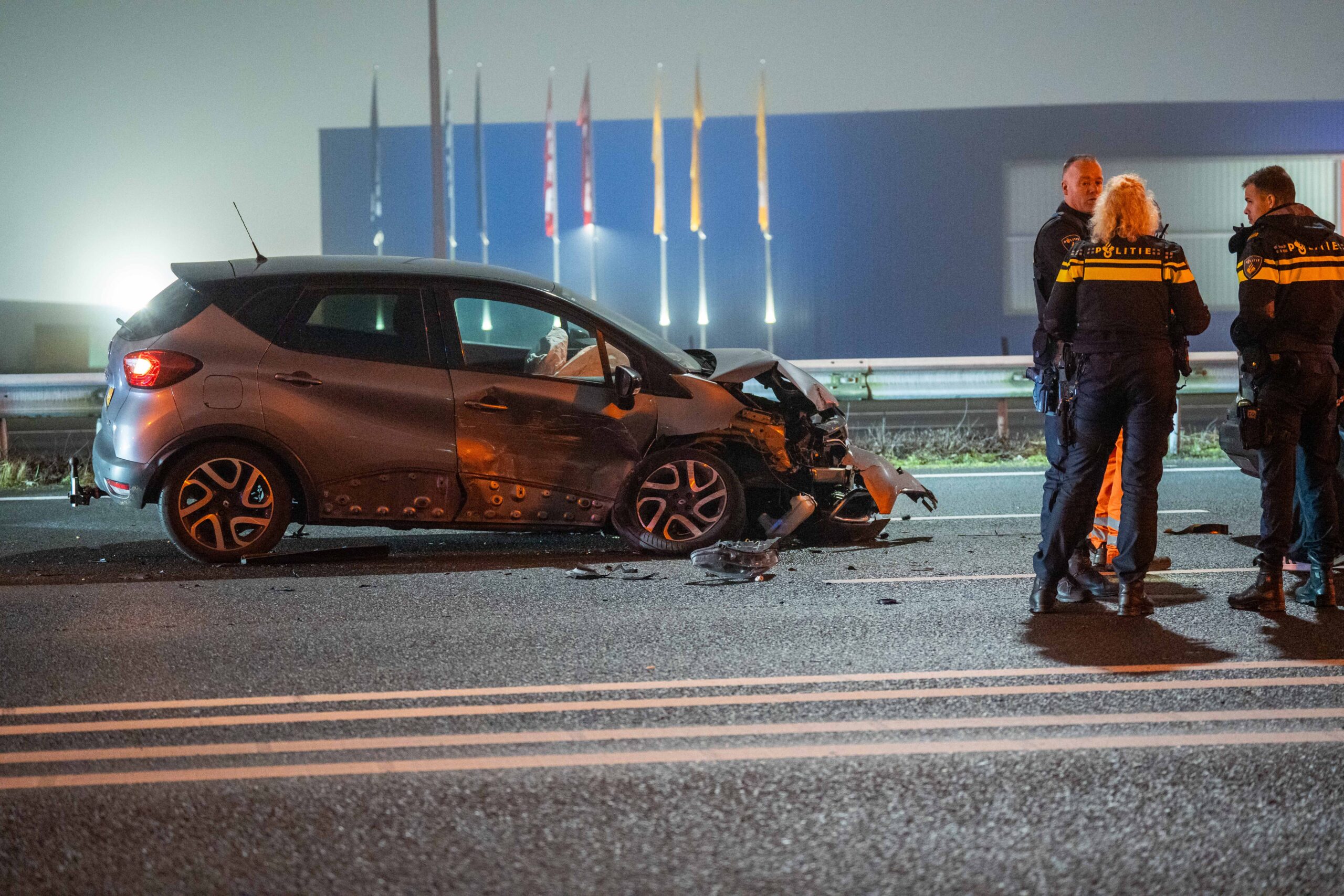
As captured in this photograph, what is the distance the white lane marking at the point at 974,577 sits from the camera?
21.6 feet

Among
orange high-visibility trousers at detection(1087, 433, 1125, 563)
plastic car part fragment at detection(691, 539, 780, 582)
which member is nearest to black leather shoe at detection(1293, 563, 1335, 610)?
orange high-visibility trousers at detection(1087, 433, 1125, 563)

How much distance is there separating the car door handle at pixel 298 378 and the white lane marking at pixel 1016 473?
5.27 metres

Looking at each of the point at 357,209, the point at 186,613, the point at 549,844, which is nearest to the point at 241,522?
the point at 186,613

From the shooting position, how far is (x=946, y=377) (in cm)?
1352

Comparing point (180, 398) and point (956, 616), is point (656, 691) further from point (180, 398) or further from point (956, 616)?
point (180, 398)

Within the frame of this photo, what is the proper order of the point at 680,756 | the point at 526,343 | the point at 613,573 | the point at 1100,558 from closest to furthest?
1. the point at 680,756
2. the point at 1100,558
3. the point at 613,573
4. the point at 526,343

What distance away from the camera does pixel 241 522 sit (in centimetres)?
720

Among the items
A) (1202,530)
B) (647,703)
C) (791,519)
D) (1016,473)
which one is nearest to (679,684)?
(647,703)

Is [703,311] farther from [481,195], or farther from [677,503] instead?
[677,503]

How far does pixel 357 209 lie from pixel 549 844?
1349 inches

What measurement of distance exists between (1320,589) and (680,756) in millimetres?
3447

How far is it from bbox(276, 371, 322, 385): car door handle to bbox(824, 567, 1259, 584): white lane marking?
2.90 metres

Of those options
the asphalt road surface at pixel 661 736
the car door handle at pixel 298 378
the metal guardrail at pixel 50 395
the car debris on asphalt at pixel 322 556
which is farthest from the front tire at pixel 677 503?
the metal guardrail at pixel 50 395

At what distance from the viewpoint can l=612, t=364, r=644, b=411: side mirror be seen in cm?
729
